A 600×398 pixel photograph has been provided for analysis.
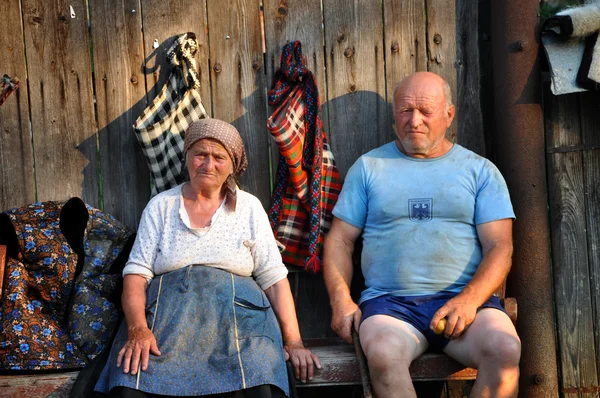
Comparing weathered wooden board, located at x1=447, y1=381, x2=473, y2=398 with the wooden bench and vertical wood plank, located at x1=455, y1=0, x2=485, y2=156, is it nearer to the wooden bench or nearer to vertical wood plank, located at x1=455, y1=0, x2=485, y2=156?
the wooden bench

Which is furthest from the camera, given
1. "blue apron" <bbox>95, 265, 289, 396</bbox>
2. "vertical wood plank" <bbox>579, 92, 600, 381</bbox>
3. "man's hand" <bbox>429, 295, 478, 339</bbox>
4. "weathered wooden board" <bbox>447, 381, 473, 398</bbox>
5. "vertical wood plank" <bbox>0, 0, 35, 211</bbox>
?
"vertical wood plank" <bbox>0, 0, 35, 211</bbox>

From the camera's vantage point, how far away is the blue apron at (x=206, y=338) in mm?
2793

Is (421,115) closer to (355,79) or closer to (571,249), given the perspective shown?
(355,79)

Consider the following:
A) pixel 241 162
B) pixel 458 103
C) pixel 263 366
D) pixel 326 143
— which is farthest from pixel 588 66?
pixel 263 366

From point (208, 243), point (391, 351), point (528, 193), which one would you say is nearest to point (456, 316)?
point (391, 351)

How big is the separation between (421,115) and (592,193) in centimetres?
96

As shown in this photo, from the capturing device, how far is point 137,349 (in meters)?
2.85

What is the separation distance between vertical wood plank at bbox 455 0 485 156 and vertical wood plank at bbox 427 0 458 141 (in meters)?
0.03

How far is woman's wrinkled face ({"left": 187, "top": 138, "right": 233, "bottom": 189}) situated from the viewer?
3.27 meters

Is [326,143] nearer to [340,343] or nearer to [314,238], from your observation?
[314,238]

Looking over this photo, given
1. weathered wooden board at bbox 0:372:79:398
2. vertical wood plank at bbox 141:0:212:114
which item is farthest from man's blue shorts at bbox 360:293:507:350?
vertical wood plank at bbox 141:0:212:114

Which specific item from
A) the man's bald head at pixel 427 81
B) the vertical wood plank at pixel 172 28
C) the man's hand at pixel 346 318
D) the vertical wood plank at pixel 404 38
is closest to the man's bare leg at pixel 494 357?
the man's hand at pixel 346 318

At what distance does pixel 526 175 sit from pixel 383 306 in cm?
95

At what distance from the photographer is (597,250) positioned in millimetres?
3512
